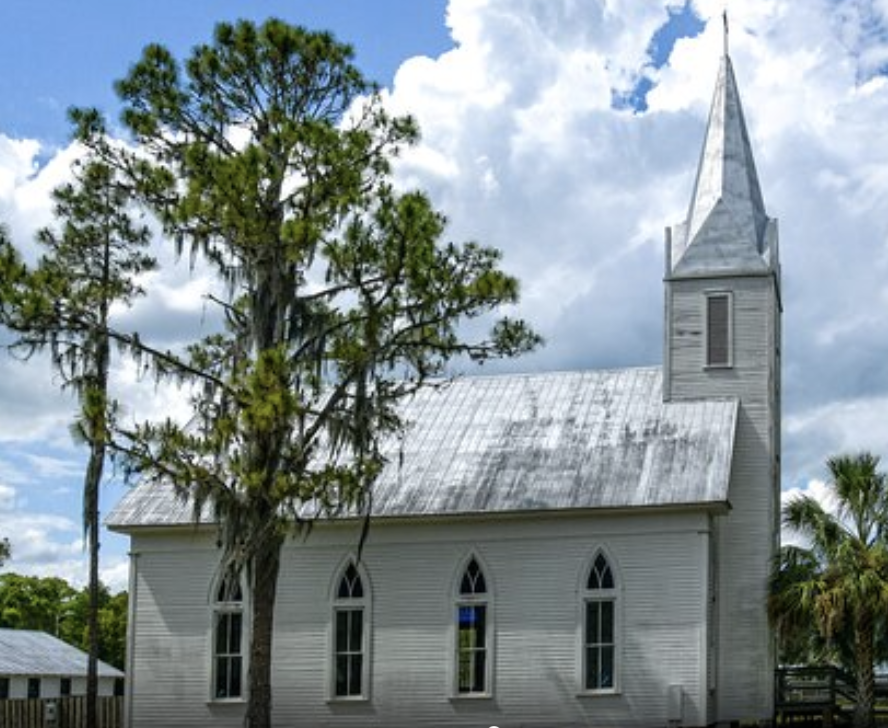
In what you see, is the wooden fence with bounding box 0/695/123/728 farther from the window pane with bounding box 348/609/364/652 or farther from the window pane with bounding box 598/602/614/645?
the window pane with bounding box 598/602/614/645

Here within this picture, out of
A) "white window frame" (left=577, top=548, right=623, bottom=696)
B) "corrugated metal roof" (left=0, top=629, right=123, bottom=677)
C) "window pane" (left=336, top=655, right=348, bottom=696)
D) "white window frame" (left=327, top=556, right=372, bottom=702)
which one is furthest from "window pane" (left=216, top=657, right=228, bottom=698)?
"corrugated metal roof" (left=0, top=629, right=123, bottom=677)

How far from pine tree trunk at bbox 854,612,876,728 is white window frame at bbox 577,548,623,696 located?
4522mm

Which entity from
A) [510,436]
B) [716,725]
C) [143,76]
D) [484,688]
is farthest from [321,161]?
[716,725]

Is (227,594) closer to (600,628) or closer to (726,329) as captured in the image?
(600,628)

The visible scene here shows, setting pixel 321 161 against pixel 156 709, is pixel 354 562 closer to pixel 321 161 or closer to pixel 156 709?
pixel 156 709

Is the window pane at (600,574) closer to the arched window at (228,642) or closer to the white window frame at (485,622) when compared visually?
the white window frame at (485,622)

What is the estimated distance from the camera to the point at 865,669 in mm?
29844

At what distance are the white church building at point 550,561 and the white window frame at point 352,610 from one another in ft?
0.15

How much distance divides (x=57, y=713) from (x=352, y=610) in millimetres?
8654

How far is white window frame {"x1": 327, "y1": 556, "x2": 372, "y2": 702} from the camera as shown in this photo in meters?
32.8

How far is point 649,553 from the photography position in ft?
102

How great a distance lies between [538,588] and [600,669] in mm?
2020

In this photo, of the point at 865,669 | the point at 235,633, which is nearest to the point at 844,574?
the point at 865,669

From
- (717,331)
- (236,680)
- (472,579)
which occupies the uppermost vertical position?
(717,331)
